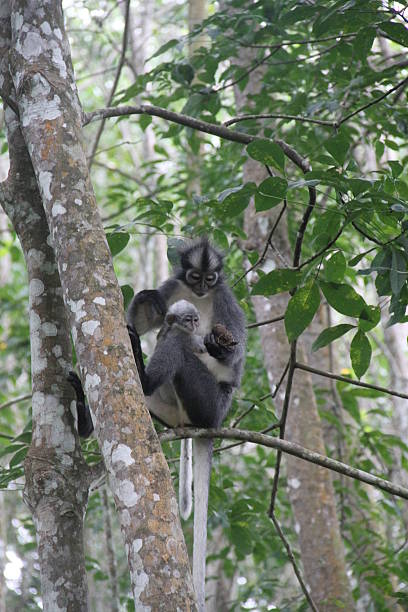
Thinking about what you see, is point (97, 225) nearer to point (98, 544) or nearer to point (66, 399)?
point (66, 399)

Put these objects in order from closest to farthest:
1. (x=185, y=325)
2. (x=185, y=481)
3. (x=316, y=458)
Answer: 1. (x=316, y=458)
2. (x=185, y=481)
3. (x=185, y=325)

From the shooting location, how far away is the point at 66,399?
2.12 m

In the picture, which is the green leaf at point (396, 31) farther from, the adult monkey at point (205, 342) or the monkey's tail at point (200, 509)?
the monkey's tail at point (200, 509)

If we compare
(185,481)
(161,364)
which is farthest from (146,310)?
(185,481)

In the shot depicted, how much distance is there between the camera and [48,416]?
2084mm

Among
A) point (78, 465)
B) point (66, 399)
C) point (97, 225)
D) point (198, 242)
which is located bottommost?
point (78, 465)

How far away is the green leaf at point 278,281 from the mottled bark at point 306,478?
1.85 m

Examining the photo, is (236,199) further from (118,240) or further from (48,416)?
(48,416)

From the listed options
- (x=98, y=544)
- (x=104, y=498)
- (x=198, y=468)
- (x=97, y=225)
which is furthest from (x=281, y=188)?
(x=98, y=544)

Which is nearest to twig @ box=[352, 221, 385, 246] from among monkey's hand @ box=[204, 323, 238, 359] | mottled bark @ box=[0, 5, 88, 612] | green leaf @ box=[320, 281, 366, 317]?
green leaf @ box=[320, 281, 366, 317]

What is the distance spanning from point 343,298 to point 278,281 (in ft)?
0.61

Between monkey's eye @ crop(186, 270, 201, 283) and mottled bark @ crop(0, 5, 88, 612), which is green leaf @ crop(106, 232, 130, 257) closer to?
mottled bark @ crop(0, 5, 88, 612)

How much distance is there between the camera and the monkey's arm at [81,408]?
2174mm

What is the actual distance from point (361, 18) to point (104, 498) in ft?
11.0
